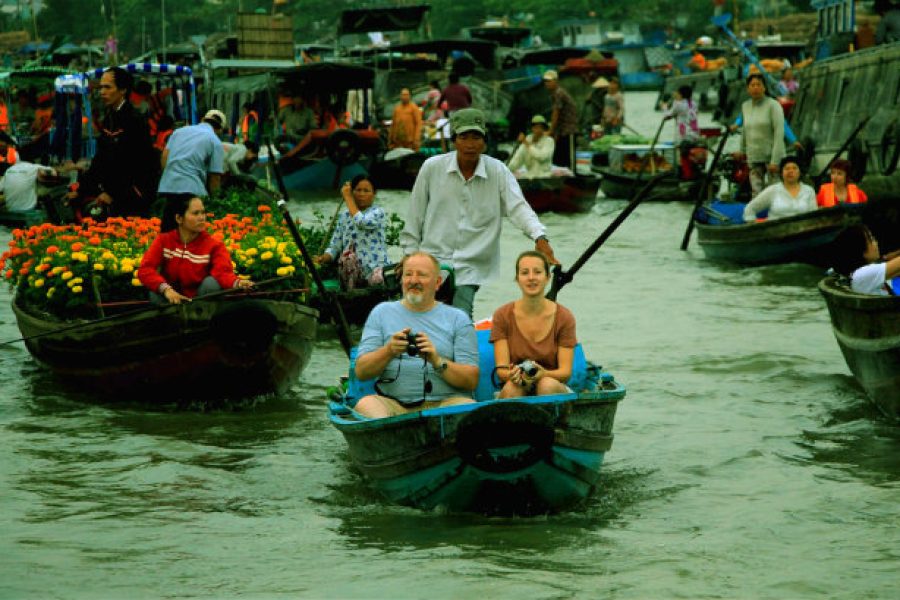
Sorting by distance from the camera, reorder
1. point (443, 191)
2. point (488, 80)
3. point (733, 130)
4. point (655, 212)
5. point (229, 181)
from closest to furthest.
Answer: point (443, 191) → point (229, 181) → point (733, 130) → point (655, 212) → point (488, 80)

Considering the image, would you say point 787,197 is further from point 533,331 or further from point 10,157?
point 10,157

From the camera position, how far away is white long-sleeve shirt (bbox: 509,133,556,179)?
72.7 ft

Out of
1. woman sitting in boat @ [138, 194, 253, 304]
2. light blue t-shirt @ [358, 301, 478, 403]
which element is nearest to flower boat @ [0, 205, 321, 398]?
woman sitting in boat @ [138, 194, 253, 304]

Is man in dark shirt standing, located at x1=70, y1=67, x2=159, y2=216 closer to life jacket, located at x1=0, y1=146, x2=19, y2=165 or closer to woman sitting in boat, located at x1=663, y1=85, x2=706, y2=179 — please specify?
life jacket, located at x1=0, y1=146, x2=19, y2=165

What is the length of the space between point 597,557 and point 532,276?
1360 mm

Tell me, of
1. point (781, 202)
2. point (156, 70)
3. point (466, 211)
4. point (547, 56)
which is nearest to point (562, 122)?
point (156, 70)

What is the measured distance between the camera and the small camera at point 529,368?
22.9ft

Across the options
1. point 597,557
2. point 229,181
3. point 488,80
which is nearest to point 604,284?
point 229,181

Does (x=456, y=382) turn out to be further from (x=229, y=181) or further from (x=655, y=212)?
(x=655, y=212)

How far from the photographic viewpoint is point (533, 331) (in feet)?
24.0

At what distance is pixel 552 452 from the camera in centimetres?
677

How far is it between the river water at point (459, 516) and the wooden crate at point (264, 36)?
2156cm

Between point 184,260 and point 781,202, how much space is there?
8.38 meters

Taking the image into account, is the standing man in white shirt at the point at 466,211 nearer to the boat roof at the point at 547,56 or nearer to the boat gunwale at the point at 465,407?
the boat gunwale at the point at 465,407
